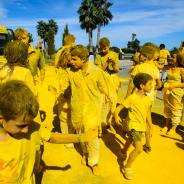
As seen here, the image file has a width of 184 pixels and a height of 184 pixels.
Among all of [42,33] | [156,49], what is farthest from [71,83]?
[42,33]

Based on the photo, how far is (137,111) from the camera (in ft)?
18.5

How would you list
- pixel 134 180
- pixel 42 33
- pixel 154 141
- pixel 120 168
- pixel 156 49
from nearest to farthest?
pixel 134 180 < pixel 120 168 < pixel 156 49 < pixel 154 141 < pixel 42 33

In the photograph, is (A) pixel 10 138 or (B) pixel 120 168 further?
(B) pixel 120 168

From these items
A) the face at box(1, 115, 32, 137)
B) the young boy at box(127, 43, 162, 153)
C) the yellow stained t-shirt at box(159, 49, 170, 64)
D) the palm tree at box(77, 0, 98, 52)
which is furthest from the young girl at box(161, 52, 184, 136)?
the palm tree at box(77, 0, 98, 52)

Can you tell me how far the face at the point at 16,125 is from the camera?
8.40ft

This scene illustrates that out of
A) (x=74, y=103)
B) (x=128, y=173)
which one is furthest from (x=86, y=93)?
(x=128, y=173)

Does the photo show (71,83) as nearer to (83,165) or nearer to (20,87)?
(83,165)

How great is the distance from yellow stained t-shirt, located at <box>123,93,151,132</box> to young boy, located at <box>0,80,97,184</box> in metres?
2.52

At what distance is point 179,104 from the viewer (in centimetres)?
774

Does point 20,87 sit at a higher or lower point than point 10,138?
higher

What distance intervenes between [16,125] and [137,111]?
3.25 meters

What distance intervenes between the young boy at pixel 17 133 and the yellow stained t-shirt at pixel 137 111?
252cm

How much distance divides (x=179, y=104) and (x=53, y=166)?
3136mm

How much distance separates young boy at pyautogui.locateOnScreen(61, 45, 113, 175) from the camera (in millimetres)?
5551
